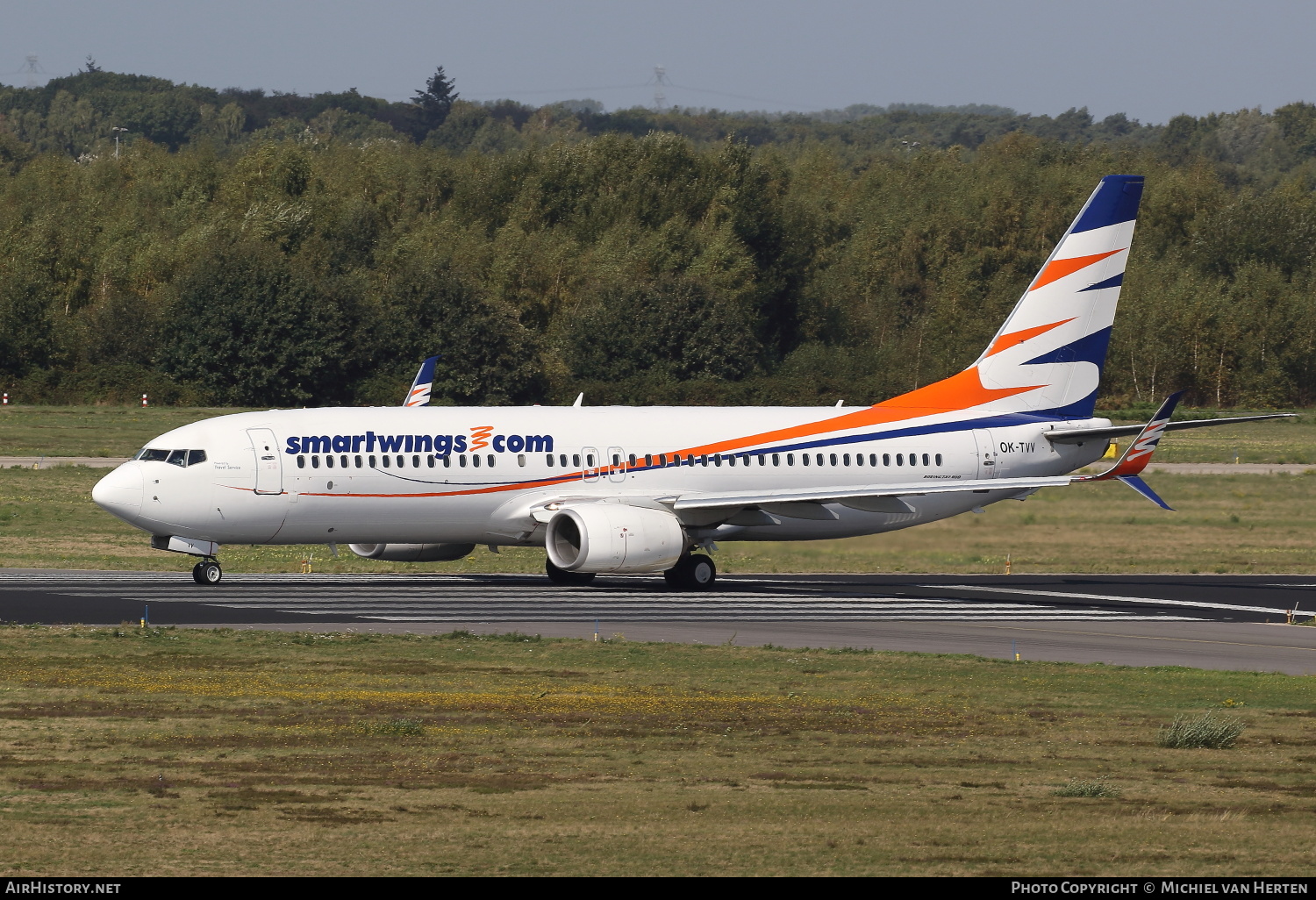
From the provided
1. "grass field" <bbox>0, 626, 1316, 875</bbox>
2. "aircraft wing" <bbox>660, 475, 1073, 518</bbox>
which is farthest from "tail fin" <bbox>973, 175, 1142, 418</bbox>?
"grass field" <bbox>0, 626, 1316, 875</bbox>

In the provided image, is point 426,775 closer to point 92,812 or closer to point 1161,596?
point 92,812

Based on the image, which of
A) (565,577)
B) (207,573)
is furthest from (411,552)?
(207,573)

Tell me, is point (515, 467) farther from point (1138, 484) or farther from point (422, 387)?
point (1138, 484)

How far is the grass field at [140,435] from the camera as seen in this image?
82.5 m

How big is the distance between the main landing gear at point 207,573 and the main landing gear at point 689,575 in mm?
10571

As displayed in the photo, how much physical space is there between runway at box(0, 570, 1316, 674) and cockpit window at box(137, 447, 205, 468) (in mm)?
2834

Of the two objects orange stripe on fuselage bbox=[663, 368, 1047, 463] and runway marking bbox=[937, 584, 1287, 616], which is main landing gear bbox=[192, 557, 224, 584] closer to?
orange stripe on fuselage bbox=[663, 368, 1047, 463]

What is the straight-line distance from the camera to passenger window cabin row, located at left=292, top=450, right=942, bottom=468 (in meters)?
40.2

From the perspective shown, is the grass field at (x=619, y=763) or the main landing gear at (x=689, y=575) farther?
the main landing gear at (x=689, y=575)

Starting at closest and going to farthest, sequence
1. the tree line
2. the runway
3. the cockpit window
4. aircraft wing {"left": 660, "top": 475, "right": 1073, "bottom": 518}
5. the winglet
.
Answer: the runway → the winglet → the cockpit window → aircraft wing {"left": 660, "top": 475, "right": 1073, "bottom": 518} → the tree line

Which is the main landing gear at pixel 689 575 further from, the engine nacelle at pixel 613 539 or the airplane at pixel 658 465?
the engine nacelle at pixel 613 539

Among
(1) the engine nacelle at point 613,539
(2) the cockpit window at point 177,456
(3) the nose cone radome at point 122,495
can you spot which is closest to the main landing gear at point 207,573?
(3) the nose cone radome at point 122,495

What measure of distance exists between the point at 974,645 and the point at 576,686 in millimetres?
9624

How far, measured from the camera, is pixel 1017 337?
154 feet
